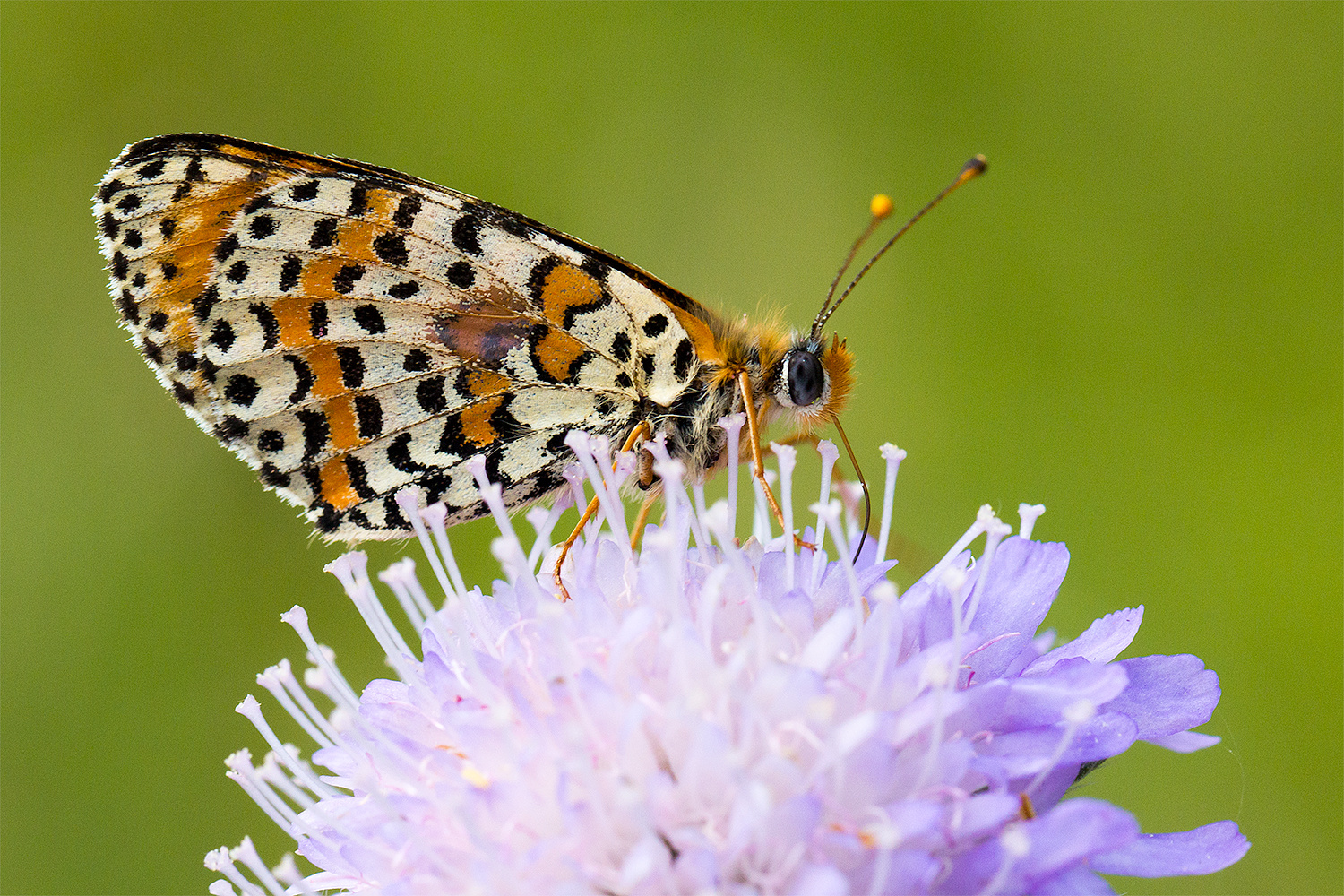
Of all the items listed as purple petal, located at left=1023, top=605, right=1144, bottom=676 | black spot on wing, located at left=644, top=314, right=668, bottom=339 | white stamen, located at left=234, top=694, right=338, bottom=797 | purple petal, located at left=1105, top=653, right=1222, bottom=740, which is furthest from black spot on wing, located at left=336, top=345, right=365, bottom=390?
purple petal, located at left=1105, top=653, right=1222, bottom=740

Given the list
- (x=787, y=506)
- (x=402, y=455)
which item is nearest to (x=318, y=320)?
(x=402, y=455)

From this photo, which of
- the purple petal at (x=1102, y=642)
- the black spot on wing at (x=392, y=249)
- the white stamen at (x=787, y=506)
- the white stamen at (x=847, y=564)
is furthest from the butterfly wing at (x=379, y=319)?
the purple petal at (x=1102, y=642)

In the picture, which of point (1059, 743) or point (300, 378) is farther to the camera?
point (300, 378)

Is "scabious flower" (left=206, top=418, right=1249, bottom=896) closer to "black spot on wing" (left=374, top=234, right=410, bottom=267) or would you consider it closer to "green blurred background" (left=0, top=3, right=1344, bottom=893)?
"black spot on wing" (left=374, top=234, right=410, bottom=267)

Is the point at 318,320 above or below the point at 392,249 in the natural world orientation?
below

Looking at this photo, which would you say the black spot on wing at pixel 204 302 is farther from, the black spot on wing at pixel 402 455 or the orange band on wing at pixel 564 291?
the orange band on wing at pixel 564 291

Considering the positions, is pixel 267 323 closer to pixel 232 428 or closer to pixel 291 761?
pixel 232 428

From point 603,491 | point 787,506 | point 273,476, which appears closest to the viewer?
point 787,506
